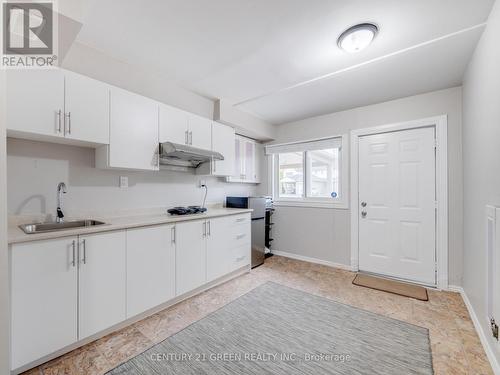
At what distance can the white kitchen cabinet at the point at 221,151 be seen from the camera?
310 cm

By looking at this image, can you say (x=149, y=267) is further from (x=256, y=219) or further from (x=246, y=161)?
(x=246, y=161)

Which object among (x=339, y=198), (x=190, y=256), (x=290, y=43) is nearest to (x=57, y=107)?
(x=190, y=256)

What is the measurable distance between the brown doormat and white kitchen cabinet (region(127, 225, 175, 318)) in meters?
2.38

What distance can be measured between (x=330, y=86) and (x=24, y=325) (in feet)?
11.6

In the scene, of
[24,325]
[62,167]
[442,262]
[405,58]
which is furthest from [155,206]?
[442,262]

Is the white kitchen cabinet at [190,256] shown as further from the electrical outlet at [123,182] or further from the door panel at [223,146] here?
the door panel at [223,146]

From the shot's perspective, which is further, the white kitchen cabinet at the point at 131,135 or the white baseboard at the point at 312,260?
the white baseboard at the point at 312,260

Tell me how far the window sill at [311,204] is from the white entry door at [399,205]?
28cm

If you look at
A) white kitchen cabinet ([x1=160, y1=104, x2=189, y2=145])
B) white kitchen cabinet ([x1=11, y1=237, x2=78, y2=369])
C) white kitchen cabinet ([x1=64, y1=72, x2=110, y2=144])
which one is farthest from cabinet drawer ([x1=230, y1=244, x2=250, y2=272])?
white kitchen cabinet ([x1=64, y1=72, x2=110, y2=144])

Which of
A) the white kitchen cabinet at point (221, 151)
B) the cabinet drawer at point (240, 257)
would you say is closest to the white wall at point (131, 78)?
the white kitchen cabinet at point (221, 151)

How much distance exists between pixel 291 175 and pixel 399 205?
1817mm

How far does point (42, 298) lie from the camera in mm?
1478

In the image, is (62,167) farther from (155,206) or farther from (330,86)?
(330,86)

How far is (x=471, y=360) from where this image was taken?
5.20 feet
